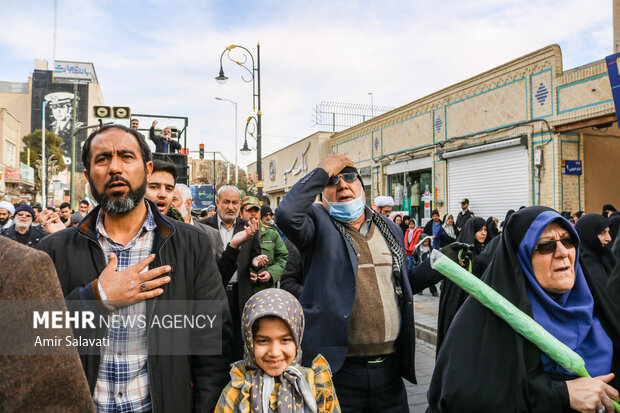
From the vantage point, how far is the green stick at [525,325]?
191 centimetres

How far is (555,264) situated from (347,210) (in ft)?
4.02

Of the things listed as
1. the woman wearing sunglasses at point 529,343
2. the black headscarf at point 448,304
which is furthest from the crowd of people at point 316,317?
the black headscarf at point 448,304

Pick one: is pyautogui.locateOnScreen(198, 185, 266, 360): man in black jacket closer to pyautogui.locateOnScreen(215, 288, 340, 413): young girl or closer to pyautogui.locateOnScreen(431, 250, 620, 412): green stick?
pyautogui.locateOnScreen(215, 288, 340, 413): young girl

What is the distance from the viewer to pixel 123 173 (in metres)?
2.05

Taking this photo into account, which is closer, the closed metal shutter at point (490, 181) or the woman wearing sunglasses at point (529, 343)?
the woman wearing sunglasses at point (529, 343)

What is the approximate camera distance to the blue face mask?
2859 mm

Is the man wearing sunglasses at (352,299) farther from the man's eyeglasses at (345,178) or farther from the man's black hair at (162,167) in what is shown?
the man's black hair at (162,167)

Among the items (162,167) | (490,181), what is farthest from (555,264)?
(490,181)

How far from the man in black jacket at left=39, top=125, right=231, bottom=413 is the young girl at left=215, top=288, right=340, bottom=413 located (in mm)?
122

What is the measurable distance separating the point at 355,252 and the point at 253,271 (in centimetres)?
246

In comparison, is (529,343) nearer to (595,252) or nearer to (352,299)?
(352,299)

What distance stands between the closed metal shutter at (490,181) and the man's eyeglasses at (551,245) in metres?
11.8

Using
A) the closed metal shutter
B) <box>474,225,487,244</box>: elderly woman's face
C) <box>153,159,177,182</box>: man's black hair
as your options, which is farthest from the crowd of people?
the closed metal shutter

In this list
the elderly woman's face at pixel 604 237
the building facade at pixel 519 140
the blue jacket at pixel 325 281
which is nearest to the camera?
the blue jacket at pixel 325 281
